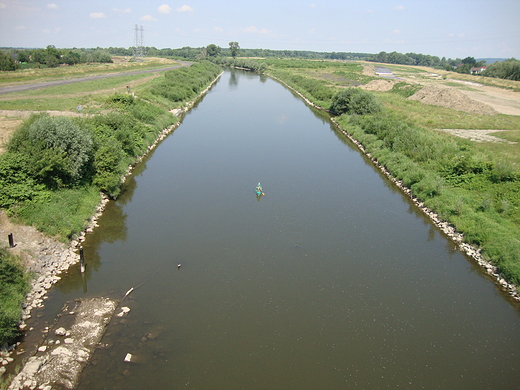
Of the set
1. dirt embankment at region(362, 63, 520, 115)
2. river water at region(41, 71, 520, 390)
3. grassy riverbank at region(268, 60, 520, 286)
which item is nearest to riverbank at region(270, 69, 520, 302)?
grassy riverbank at region(268, 60, 520, 286)

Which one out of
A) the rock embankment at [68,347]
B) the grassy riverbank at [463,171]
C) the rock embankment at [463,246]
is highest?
the grassy riverbank at [463,171]

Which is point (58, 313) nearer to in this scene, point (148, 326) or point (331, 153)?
point (148, 326)

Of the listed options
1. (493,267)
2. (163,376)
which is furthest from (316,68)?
(163,376)

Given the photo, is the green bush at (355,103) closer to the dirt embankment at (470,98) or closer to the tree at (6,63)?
the dirt embankment at (470,98)

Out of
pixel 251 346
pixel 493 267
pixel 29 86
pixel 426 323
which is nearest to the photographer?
pixel 251 346

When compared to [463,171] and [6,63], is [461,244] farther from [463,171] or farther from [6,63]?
[6,63]

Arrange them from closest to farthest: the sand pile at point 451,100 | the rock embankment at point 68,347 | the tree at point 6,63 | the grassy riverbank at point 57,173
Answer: the rock embankment at point 68,347, the grassy riverbank at point 57,173, the sand pile at point 451,100, the tree at point 6,63

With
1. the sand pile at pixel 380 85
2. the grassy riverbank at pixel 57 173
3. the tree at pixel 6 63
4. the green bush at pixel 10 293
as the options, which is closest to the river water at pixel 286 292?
the green bush at pixel 10 293
